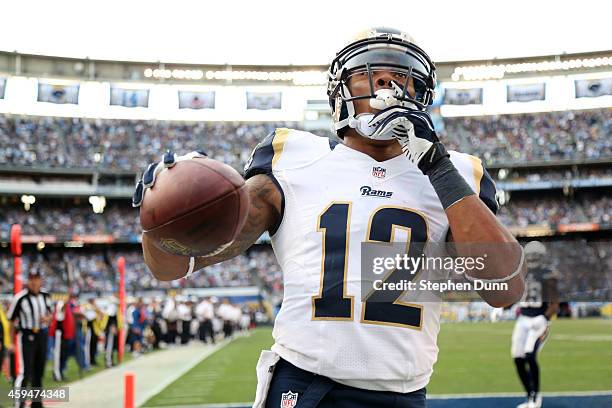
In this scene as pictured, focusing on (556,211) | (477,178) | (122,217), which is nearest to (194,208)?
(477,178)

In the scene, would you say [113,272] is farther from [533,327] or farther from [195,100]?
[533,327]

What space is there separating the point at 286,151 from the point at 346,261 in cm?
50

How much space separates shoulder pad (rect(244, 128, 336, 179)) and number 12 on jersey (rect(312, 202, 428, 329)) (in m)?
0.25

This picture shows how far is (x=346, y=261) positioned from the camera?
2055mm

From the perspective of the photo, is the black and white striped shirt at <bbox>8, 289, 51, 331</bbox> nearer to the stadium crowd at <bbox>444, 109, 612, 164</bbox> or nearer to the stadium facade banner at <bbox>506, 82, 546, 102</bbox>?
the stadium crowd at <bbox>444, 109, 612, 164</bbox>

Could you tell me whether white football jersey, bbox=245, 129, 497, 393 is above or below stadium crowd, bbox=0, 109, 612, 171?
below

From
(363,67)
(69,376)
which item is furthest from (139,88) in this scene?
(363,67)

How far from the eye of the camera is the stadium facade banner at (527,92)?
1387 inches

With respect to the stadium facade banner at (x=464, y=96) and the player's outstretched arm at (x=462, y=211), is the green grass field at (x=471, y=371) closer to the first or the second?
the player's outstretched arm at (x=462, y=211)

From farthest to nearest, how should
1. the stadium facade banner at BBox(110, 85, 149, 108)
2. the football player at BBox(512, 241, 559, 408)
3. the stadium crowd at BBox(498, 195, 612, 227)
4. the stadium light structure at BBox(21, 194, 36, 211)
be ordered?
the stadium facade banner at BBox(110, 85, 149, 108) < the stadium light structure at BBox(21, 194, 36, 211) < the stadium crowd at BBox(498, 195, 612, 227) < the football player at BBox(512, 241, 559, 408)

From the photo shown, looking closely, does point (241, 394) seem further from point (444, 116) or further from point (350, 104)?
point (444, 116)

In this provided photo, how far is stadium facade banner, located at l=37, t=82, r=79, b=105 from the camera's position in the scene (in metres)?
34.4

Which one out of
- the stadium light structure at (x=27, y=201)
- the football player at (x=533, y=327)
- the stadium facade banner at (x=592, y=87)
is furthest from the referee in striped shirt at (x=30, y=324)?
the stadium facade banner at (x=592, y=87)

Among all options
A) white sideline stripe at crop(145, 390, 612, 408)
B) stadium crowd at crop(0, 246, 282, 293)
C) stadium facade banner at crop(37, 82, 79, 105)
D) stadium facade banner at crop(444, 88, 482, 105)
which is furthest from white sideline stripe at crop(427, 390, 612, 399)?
stadium facade banner at crop(37, 82, 79, 105)
